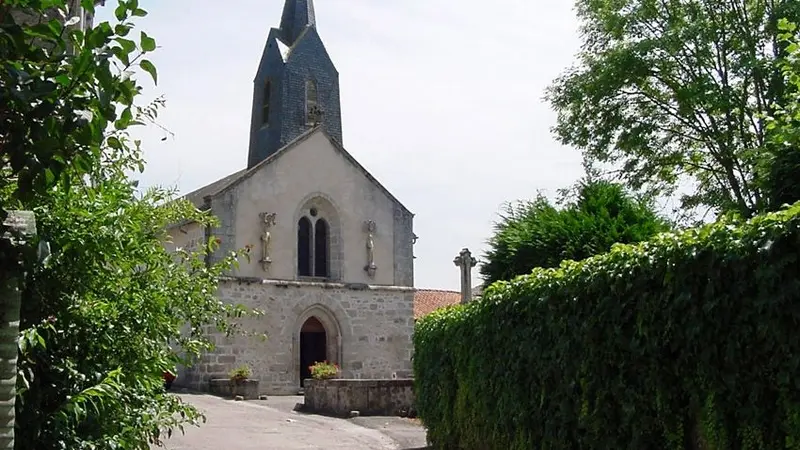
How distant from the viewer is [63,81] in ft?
11.0

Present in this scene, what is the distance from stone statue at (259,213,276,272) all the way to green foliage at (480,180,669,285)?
1498cm

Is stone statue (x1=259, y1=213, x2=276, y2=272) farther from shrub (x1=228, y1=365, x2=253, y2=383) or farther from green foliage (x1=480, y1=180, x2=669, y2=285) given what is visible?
green foliage (x1=480, y1=180, x2=669, y2=285)

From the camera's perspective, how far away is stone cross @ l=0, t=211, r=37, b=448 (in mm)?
4180

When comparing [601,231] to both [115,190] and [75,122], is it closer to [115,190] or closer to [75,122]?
[115,190]

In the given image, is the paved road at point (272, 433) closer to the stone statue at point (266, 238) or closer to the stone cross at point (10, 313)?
the stone cross at point (10, 313)

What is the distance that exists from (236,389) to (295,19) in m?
17.4

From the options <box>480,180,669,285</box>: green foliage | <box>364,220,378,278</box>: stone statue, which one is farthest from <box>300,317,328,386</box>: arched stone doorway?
<box>480,180,669,285</box>: green foliage

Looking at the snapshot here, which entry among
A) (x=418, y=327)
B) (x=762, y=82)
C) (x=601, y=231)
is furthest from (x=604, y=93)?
(x=418, y=327)

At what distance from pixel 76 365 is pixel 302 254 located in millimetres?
24465

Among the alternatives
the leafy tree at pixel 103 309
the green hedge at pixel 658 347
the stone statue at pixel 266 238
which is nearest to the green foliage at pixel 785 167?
the green hedge at pixel 658 347

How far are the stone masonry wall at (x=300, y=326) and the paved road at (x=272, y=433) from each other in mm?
7902

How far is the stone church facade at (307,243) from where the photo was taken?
2805 cm

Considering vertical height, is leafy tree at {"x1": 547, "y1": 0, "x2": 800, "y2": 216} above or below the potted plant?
above

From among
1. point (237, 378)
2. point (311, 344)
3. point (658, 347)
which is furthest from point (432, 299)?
point (658, 347)
